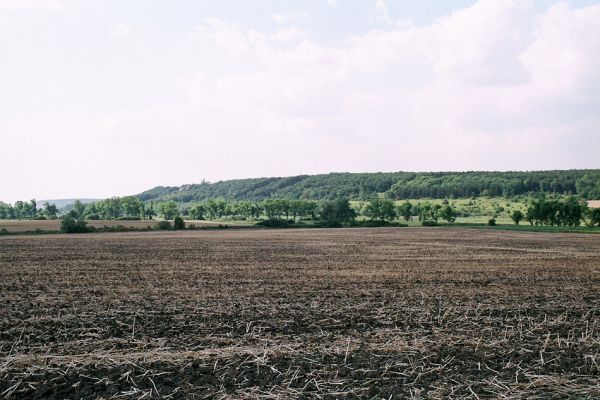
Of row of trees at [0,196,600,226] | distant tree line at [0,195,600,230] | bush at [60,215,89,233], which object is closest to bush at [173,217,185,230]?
distant tree line at [0,195,600,230]

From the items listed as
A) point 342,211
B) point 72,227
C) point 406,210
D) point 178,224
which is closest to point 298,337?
point 72,227

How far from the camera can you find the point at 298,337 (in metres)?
13.2

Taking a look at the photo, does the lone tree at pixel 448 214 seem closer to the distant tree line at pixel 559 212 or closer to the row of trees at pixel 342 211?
the row of trees at pixel 342 211

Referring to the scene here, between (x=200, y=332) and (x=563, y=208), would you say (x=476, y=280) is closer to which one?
(x=200, y=332)

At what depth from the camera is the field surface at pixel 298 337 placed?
959cm

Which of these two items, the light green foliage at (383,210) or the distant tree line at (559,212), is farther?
the light green foliage at (383,210)

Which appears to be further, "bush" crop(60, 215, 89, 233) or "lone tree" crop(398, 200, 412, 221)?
"lone tree" crop(398, 200, 412, 221)

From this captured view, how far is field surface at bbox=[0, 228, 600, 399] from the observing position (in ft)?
31.5

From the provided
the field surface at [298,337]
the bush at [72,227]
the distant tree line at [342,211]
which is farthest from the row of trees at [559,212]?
the field surface at [298,337]

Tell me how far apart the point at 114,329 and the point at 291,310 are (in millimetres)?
5495

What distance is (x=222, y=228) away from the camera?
111 m

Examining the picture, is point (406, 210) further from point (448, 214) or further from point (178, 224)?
point (178, 224)

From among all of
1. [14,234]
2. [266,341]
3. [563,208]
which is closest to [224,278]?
[266,341]

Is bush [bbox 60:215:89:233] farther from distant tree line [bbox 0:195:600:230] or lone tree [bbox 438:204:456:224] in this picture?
lone tree [bbox 438:204:456:224]
